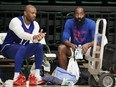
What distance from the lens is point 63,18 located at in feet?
30.9

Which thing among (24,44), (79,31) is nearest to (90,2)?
(79,31)

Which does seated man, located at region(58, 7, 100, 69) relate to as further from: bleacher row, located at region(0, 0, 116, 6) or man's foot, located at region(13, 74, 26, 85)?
bleacher row, located at region(0, 0, 116, 6)

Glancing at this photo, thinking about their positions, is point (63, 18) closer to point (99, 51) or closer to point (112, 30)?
point (112, 30)


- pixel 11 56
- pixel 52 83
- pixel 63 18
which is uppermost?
pixel 63 18

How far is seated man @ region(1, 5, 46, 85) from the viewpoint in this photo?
7.10 meters

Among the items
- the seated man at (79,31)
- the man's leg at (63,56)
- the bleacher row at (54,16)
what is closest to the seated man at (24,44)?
the man's leg at (63,56)

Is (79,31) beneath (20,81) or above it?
above

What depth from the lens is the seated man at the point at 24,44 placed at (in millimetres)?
7102

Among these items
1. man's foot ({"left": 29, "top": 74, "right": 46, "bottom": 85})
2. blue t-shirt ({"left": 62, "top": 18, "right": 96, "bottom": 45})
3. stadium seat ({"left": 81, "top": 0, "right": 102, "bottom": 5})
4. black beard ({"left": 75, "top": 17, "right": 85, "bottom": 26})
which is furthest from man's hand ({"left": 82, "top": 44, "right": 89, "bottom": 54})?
stadium seat ({"left": 81, "top": 0, "right": 102, "bottom": 5})

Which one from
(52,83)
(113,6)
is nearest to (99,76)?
(52,83)

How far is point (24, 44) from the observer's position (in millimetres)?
7445

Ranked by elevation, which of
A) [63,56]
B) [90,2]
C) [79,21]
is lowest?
[63,56]

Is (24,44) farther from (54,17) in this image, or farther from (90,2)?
(90,2)

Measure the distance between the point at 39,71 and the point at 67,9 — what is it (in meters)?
2.80
